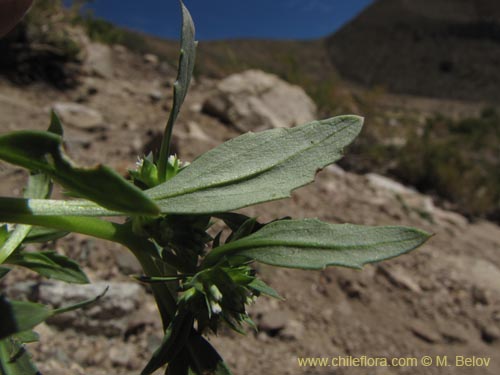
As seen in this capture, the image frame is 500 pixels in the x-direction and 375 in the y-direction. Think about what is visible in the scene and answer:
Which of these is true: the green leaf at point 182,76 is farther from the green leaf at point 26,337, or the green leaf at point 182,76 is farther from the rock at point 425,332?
the rock at point 425,332

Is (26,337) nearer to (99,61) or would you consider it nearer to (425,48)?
(99,61)

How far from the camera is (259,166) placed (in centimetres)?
84

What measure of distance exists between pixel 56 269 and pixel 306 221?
0.68 metres

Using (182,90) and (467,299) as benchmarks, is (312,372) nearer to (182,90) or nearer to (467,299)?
(467,299)

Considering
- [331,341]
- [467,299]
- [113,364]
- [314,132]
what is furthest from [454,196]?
[314,132]

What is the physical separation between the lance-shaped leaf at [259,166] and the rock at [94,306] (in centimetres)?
138

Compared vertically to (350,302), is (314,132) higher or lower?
higher

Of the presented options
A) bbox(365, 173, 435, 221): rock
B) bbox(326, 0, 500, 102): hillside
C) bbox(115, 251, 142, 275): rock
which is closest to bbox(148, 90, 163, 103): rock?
bbox(365, 173, 435, 221): rock

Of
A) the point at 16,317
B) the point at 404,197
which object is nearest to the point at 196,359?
the point at 16,317

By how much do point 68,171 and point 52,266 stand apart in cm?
57

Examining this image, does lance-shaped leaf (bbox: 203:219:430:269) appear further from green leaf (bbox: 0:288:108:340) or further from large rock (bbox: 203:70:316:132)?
large rock (bbox: 203:70:316:132)

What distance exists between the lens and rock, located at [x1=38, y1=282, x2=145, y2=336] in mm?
1991

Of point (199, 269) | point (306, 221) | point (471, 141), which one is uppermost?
point (306, 221)

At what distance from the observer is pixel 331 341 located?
2.56 m
